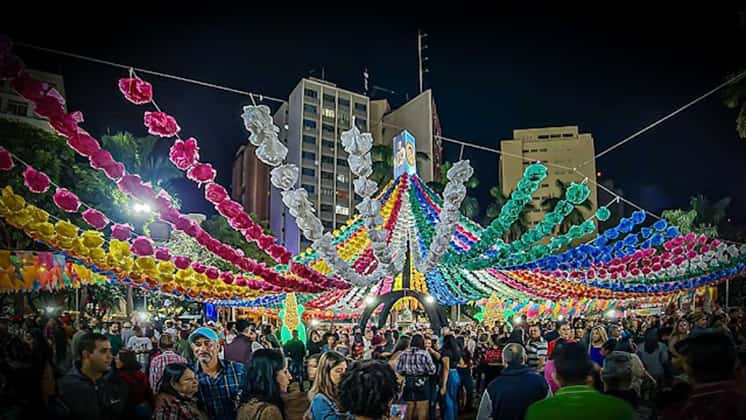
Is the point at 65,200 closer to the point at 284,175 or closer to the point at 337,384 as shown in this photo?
the point at 284,175

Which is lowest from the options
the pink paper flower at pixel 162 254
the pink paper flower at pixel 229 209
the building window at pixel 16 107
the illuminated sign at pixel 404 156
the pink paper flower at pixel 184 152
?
the pink paper flower at pixel 162 254

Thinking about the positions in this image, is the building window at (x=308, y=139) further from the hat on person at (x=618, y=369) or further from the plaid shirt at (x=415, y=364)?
the hat on person at (x=618, y=369)

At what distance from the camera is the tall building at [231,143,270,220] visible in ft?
237

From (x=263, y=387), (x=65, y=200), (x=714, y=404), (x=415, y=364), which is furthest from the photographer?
(x=65, y=200)

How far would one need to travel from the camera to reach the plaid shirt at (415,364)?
21.7ft

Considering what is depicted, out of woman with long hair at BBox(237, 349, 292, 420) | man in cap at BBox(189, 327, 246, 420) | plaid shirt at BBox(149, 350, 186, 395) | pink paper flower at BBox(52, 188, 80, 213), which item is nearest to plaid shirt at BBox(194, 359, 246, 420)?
man in cap at BBox(189, 327, 246, 420)

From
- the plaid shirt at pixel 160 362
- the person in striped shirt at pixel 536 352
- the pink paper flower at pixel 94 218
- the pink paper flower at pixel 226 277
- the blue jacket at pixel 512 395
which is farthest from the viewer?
the pink paper flower at pixel 226 277

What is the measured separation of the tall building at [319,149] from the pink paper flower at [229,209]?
53.3 meters

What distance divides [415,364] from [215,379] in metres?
2.69

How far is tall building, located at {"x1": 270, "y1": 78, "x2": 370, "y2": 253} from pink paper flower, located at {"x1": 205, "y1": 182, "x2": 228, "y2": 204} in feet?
176

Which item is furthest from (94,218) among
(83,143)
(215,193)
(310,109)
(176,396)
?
(310,109)

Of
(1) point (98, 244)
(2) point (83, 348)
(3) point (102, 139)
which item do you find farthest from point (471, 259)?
(3) point (102, 139)

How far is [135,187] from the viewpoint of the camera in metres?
7.28

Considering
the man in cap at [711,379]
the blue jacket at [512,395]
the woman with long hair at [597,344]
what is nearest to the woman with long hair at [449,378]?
the woman with long hair at [597,344]
